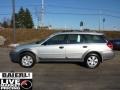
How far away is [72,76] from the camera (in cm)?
1118

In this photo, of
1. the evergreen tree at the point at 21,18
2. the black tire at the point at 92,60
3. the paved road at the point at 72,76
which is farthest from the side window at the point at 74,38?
the evergreen tree at the point at 21,18

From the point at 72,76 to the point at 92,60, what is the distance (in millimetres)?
2364

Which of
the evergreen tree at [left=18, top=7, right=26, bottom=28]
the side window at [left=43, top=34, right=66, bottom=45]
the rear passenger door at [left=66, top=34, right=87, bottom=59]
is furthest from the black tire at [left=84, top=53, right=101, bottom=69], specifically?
the evergreen tree at [left=18, top=7, right=26, bottom=28]

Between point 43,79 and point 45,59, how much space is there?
3038 mm

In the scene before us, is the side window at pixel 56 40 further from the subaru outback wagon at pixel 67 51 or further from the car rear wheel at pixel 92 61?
the car rear wheel at pixel 92 61

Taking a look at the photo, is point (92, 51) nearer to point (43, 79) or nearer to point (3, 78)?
point (43, 79)

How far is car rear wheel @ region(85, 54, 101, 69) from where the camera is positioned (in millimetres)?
13258

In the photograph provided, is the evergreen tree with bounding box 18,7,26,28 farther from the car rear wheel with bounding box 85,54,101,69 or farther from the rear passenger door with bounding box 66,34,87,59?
the car rear wheel with bounding box 85,54,101,69

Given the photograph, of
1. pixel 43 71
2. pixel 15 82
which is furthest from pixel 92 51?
pixel 15 82

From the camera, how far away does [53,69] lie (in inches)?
503

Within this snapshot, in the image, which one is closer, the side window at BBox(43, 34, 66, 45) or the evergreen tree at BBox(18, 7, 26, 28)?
the side window at BBox(43, 34, 66, 45)

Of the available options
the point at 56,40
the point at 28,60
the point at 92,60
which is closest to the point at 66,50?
the point at 56,40

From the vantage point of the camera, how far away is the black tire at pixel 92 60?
13258mm

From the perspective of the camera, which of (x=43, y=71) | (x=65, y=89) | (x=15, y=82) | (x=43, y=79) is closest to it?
(x=15, y=82)
